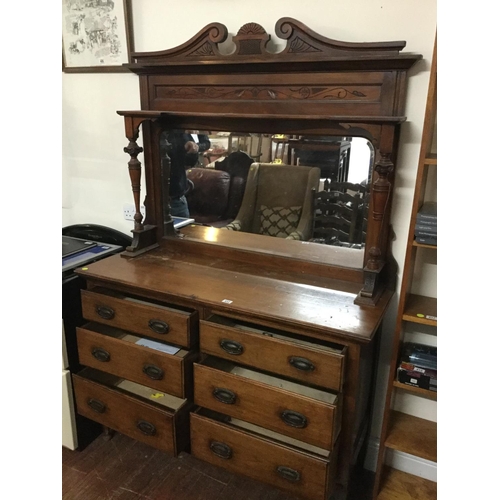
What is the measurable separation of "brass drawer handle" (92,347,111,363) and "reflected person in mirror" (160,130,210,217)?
60 cm

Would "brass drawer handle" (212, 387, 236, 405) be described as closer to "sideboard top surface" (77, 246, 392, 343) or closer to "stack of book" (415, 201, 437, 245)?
"sideboard top surface" (77, 246, 392, 343)

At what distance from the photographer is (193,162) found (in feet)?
5.38

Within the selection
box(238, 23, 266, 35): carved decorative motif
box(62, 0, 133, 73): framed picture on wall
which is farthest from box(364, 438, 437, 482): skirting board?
box(62, 0, 133, 73): framed picture on wall

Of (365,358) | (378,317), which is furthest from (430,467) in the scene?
(378,317)

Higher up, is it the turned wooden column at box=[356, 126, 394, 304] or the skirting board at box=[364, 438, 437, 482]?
the turned wooden column at box=[356, 126, 394, 304]

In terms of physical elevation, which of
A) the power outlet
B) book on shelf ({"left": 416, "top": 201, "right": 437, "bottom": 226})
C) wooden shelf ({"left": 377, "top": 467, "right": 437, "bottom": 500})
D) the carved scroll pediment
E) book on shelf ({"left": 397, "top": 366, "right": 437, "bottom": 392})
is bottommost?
wooden shelf ({"left": 377, "top": 467, "right": 437, "bottom": 500})

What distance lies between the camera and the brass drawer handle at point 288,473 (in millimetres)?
1229

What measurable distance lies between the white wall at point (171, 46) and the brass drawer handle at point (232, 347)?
0.56m

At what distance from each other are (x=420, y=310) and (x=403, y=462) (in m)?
0.69

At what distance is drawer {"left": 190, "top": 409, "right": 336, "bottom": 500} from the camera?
3.95 feet

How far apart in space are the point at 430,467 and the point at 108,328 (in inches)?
50.5

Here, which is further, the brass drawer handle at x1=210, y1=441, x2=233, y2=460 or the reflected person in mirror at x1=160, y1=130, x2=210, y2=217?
the reflected person in mirror at x1=160, y1=130, x2=210, y2=217

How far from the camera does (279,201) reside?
5.04ft

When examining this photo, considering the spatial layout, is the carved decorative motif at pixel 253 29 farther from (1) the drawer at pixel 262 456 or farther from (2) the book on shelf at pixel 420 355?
(1) the drawer at pixel 262 456
